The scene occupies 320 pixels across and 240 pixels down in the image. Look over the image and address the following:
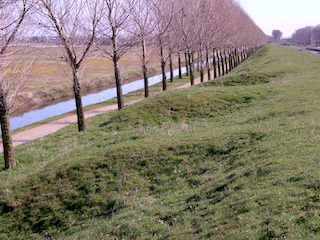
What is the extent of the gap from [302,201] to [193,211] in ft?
7.72

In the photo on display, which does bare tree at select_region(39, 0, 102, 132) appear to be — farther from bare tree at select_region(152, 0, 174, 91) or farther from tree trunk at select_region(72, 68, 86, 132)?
bare tree at select_region(152, 0, 174, 91)

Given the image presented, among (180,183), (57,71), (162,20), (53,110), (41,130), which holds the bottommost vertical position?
(180,183)

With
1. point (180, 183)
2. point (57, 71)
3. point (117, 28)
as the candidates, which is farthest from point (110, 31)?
point (57, 71)

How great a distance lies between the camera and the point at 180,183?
31.0 ft

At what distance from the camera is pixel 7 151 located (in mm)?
13188

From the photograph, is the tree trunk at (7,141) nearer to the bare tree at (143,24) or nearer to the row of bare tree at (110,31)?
the row of bare tree at (110,31)

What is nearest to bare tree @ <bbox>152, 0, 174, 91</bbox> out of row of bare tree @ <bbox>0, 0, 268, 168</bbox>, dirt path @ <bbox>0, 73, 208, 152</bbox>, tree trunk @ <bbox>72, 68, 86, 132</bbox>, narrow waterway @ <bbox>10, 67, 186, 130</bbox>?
row of bare tree @ <bbox>0, 0, 268, 168</bbox>

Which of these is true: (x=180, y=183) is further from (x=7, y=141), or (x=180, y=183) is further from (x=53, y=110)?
(x=53, y=110)

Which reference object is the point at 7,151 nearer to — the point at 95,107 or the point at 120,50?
→ the point at 120,50

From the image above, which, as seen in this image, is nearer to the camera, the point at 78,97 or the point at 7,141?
the point at 7,141

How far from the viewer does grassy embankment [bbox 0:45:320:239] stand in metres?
6.19

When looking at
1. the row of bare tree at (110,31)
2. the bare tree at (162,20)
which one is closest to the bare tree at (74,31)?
the row of bare tree at (110,31)

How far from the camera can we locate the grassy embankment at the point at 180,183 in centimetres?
619

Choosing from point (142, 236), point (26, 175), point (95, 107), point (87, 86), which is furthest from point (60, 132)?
point (87, 86)
